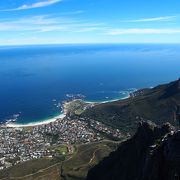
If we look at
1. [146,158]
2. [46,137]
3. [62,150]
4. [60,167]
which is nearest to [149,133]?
[146,158]

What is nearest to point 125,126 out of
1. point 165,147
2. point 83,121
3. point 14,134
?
point 83,121

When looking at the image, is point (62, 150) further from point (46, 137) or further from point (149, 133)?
point (149, 133)

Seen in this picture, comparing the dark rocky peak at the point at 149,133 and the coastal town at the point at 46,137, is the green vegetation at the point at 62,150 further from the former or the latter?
the dark rocky peak at the point at 149,133

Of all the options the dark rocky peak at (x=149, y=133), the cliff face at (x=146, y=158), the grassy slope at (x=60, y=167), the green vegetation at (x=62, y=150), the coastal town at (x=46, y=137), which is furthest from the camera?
the coastal town at (x=46, y=137)

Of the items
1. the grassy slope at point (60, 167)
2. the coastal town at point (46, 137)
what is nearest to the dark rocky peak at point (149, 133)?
the grassy slope at point (60, 167)

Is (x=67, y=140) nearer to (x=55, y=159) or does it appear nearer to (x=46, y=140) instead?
(x=46, y=140)
